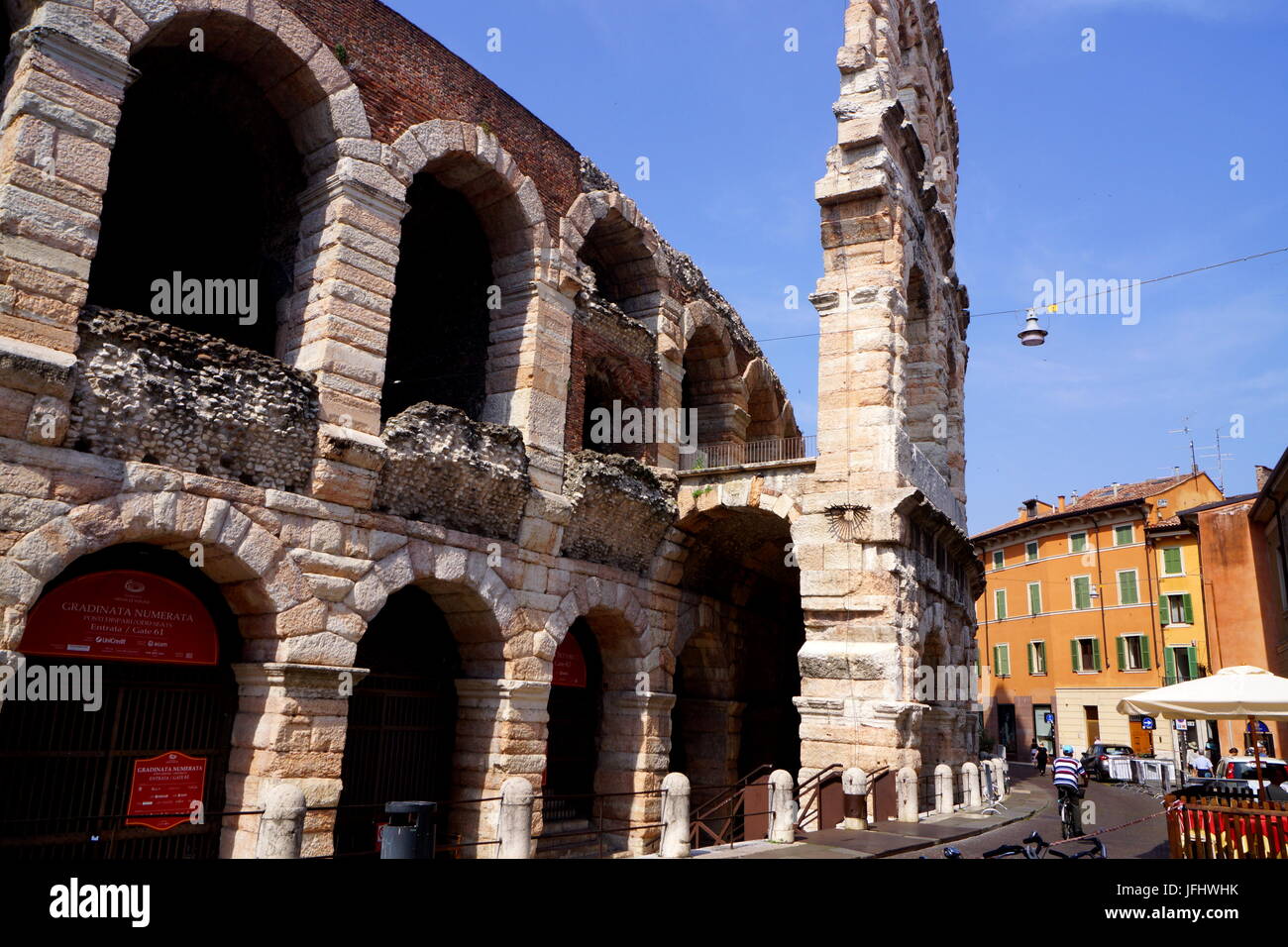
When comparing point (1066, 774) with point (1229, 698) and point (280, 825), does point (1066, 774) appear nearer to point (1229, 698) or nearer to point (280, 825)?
point (1229, 698)

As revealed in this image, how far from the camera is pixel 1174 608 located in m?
31.4

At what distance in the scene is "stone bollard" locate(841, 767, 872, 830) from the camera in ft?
38.4

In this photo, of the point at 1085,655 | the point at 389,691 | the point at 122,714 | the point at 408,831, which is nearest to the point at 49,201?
the point at 122,714

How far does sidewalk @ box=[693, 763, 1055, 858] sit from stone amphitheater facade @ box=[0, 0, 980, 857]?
40.6 inches

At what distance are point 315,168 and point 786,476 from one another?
7.42 meters

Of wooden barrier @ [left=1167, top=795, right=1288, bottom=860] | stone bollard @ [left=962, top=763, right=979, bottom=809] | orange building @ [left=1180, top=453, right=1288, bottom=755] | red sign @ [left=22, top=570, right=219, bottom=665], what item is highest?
orange building @ [left=1180, top=453, right=1288, bottom=755]

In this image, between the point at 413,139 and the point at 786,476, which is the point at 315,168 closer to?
the point at 413,139

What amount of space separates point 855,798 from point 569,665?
4.11 meters

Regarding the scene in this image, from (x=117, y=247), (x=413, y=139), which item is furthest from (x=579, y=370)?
(x=117, y=247)

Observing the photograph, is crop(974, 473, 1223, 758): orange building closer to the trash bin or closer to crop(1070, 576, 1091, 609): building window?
crop(1070, 576, 1091, 609): building window

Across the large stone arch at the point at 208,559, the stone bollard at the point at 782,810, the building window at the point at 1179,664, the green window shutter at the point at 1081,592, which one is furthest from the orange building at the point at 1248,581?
the large stone arch at the point at 208,559

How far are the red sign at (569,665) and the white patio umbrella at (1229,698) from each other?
692cm

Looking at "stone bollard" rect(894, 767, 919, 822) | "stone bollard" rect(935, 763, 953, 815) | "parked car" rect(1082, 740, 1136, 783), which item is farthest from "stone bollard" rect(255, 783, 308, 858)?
"parked car" rect(1082, 740, 1136, 783)

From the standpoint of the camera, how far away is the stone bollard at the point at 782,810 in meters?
10.9
